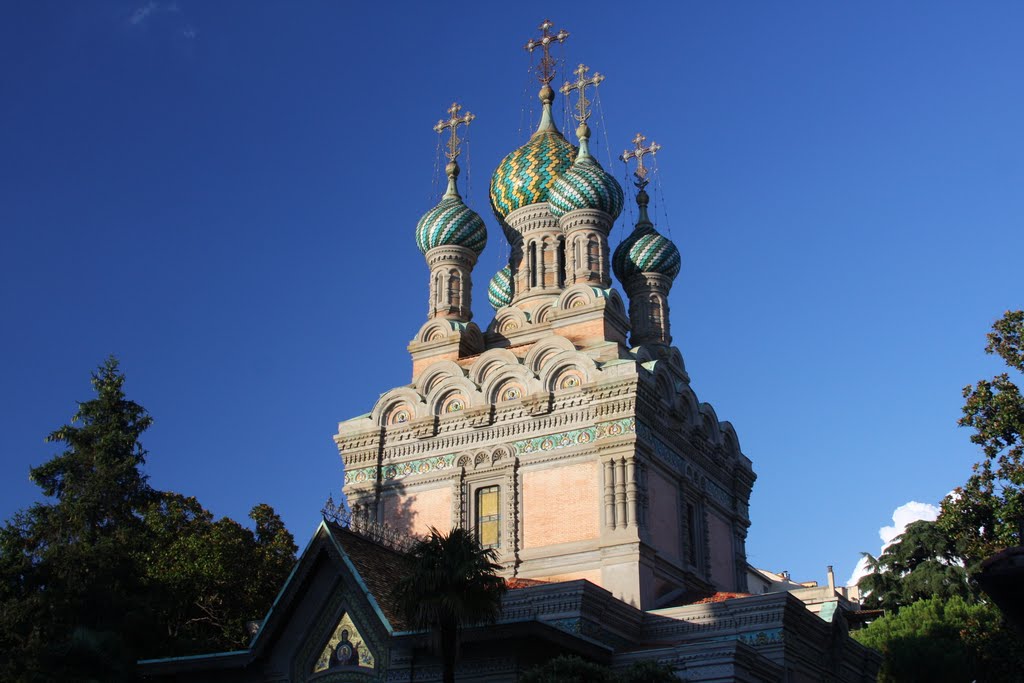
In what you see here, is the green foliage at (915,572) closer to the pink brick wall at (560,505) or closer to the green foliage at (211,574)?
the pink brick wall at (560,505)

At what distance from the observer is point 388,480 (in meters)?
22.4

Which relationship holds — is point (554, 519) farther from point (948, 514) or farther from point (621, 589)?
point (948, 514)

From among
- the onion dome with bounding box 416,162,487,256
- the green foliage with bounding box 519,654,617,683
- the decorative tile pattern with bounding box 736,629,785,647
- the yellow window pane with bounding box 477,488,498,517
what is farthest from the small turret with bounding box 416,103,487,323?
the green foliage with bounding box 519,654,617,683

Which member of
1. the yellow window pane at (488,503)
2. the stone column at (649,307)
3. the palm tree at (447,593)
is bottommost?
the palm tree at (447,593)

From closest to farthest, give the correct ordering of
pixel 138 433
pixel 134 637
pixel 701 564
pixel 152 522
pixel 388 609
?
pixel 388 609
pixel 134 637
pixel 701 564
pixel 152 522
pixel 138 433

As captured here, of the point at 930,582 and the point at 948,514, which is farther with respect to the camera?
the point at 930,582

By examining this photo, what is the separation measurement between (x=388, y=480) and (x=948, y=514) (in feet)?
33.0

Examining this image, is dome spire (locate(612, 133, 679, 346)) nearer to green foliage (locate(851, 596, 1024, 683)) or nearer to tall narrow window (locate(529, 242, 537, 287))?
tall narrow window (locate(529, 242, 537, 287))

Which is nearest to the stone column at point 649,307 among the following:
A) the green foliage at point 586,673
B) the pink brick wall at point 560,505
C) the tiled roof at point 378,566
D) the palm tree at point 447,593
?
the pink brick wall at point 560,505

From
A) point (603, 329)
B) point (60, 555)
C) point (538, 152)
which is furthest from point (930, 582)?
point (60, 555)

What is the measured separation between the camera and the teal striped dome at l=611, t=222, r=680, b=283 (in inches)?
1031

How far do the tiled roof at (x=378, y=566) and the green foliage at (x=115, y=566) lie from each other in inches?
150

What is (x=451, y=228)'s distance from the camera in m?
25.1

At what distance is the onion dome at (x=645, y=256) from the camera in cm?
2619
